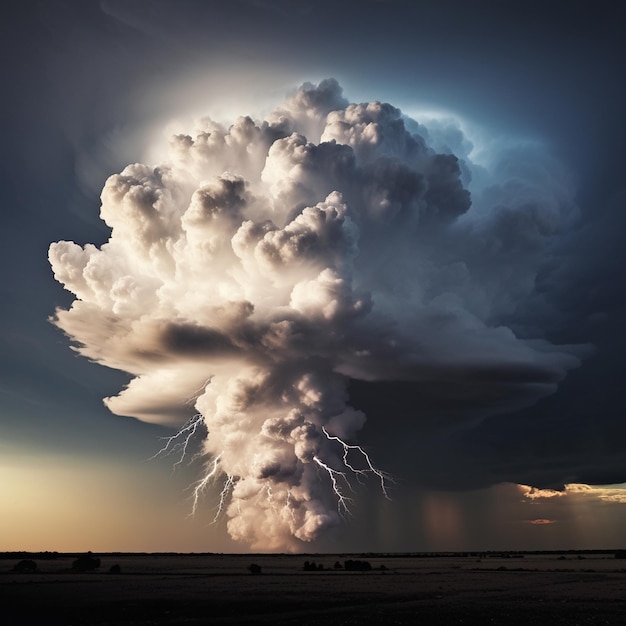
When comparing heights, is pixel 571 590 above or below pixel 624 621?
above

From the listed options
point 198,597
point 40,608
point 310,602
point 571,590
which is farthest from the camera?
point 571,590

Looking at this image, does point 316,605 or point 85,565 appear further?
point 85,565

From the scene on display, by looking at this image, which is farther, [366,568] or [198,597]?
[366,568]

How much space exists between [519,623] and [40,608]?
36.5 m

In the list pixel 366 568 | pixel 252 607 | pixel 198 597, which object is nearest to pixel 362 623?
pixel 252 607

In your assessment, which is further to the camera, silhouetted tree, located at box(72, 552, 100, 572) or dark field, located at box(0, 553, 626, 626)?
silhouetted tree, located at box(72, 552, 100, 572)

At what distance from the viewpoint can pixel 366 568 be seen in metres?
126

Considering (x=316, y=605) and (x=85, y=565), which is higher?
(x=85, y=565)

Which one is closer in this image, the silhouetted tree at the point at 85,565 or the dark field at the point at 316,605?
the dark field at the point at 316,605

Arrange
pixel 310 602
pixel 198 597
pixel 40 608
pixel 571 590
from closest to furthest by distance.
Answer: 1. pixel 40 608
2. pixel 310 602
3. pixel 198 597
4. pixel 571 590

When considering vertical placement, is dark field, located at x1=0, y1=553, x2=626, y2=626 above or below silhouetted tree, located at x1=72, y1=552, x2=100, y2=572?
below

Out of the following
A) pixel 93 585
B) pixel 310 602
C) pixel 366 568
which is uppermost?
pixel 366 568

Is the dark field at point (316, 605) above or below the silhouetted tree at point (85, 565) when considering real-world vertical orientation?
below

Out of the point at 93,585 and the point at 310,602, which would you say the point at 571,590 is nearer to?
the point at 310,602
